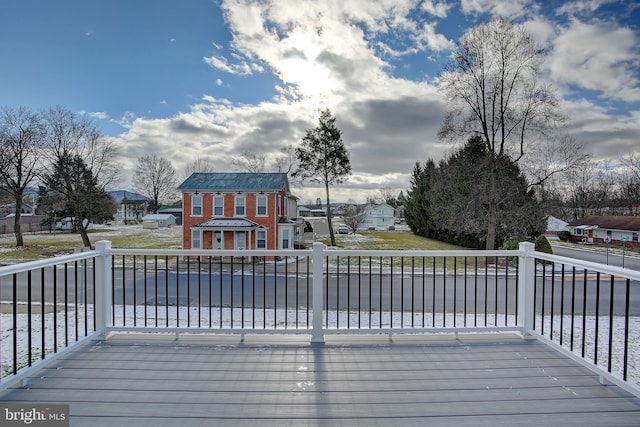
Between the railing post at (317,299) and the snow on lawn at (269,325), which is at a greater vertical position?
the railing post at (317,299)

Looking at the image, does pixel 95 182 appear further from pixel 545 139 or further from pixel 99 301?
pixel 545 139

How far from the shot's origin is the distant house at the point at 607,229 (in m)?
24.6

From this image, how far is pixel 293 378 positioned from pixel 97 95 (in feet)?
32.2

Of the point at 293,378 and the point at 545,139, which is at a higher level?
the point at 545,139

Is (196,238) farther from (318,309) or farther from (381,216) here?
(381,216)

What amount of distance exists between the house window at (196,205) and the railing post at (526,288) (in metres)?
17.1

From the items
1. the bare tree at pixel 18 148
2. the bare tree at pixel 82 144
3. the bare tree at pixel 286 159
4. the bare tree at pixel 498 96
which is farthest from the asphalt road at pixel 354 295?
the bare tree at pixel 286 159

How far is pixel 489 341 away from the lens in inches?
118

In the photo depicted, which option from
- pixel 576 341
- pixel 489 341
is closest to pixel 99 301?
pixel 489 341

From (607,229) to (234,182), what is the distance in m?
29.9

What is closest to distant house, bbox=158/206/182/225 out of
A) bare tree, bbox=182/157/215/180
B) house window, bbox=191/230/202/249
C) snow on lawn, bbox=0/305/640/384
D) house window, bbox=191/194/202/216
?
bare tree, bbox=182/157/215/180

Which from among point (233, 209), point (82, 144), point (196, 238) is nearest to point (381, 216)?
point (233, 209)

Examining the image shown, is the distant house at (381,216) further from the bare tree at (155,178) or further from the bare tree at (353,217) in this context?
the bare tree at (155,178)

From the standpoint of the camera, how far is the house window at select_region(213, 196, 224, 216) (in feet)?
58.9
